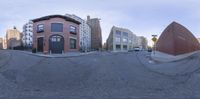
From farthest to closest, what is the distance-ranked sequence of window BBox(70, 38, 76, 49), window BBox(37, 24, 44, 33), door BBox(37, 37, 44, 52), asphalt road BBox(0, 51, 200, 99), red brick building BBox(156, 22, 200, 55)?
1. window BBox(70, 38, 76, 49)
2. window BBox(37, 24, 44, 33)
3. door BBox(37, 37, 44, 52)
4. red brick building BBox(156, 22, 200, 55)
5. asphalt road BBox(0, 51, 200, 99)

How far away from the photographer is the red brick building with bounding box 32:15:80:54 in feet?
132

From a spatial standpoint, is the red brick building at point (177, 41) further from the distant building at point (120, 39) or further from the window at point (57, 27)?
the distant building at point (120, 39)

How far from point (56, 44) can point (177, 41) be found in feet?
70.0

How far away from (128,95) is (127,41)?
322 ft

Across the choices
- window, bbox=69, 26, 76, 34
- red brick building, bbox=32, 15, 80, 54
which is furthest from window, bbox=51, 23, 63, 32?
window, bbox=69, 26, 76, 34

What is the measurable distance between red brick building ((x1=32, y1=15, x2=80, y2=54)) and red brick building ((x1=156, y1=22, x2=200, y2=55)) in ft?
57.3

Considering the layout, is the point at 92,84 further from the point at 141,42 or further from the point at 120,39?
the point at 141,42

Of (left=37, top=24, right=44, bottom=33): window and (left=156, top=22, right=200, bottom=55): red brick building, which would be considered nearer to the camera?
(left=156, top=22, right=200, bottom=55): red brick building

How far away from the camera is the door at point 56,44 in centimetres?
4044

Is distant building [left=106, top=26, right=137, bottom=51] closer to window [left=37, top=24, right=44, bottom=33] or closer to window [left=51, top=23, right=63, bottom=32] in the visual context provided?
window [left=51, top=23, right=63, bottom=32]

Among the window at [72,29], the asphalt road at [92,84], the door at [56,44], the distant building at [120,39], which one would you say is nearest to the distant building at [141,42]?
the distant building at [120,39]

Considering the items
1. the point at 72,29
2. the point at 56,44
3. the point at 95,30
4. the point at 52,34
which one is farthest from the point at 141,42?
the point at 52,34

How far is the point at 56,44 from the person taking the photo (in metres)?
40.8

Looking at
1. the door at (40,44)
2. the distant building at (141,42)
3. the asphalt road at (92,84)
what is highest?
the distant building at (141,42)
